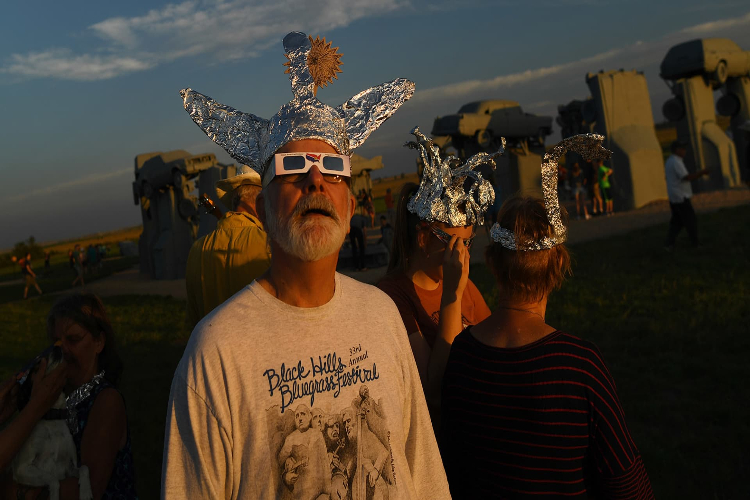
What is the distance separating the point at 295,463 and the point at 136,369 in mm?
7277

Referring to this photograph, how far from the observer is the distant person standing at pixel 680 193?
33.0 ft

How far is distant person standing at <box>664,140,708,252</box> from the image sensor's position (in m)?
10.1

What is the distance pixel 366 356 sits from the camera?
69.4 inches

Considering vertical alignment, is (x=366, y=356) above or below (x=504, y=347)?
above

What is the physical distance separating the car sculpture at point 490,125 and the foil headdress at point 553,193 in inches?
764

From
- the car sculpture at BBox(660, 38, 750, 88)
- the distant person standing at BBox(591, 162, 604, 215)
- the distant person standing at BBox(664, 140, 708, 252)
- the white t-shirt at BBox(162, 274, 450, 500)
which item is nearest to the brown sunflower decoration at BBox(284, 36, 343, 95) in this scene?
the white t-shirt at BBox(162, 274, 450, 500)

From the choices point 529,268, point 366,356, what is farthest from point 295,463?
point 529,268

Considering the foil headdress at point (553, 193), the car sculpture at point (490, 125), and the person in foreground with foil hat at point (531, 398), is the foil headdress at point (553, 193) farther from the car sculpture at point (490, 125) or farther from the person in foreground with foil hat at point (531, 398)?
the car sculpture at point (490, 125)

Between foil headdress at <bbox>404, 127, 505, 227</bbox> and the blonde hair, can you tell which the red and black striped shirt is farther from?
foil headdress at <bbox>404, 127, 505, 227</bbox>

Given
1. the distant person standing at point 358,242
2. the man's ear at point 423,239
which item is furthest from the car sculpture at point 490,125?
the man's ear at point 423,239

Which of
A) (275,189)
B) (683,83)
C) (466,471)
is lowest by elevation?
(466,471)

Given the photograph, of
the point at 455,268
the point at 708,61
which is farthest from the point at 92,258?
the point at 455,268

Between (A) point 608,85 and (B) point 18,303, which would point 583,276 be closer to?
(A) point 608,85

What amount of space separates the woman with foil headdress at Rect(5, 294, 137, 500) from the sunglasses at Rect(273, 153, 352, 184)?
4.89 feet
